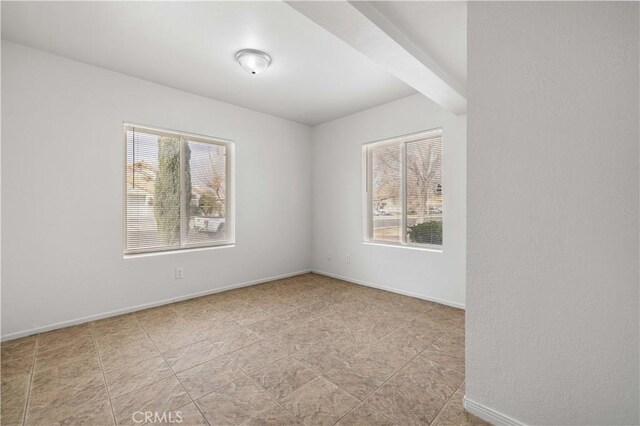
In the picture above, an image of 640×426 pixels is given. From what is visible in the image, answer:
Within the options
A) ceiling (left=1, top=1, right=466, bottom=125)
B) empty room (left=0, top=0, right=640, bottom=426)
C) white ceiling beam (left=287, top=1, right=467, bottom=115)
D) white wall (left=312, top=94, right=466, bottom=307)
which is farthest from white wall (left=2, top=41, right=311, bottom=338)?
white ceiling beam (left=287, top=1, right=467, bottom=115)

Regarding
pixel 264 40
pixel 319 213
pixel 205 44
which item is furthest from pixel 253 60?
pixel 319 213

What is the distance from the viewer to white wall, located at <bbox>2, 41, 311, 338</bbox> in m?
2.49

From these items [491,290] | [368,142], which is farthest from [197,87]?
[491,290]

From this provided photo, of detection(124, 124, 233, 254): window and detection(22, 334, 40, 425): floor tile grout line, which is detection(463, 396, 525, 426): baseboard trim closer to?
detection(22, 334, 40, 425): floor tile grout line

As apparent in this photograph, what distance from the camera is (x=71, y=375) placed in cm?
194

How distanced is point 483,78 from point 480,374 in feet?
5.39

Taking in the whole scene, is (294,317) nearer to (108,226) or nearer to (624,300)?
(108,226)

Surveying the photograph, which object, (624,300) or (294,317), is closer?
(624,300)

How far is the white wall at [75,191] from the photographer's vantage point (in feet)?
8.18

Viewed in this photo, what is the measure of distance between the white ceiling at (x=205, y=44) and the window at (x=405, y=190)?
0.74m

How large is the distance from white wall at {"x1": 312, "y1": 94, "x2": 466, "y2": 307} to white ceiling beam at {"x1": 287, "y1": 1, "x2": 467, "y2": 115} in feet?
2.60

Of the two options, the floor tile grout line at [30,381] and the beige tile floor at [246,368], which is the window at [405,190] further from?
the floor tile grout line at [30,381]

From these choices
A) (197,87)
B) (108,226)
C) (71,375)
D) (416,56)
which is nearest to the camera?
(71,375)

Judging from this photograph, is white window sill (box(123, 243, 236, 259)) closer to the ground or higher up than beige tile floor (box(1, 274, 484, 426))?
higher up
